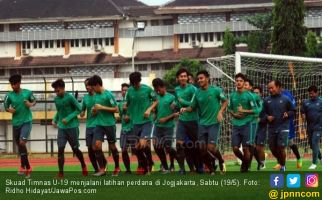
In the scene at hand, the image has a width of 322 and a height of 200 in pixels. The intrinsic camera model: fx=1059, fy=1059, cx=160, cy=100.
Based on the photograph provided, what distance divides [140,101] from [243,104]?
6.99 ft

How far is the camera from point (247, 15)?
83.4 metres

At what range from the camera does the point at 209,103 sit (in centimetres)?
1978

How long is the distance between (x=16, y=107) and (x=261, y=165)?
5517mm

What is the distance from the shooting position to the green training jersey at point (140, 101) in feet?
67.6

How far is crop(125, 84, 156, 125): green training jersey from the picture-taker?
20594 millimetres

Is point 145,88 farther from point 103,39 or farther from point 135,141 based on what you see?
point 103,39

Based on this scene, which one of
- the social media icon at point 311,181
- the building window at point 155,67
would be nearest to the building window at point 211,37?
the building window at point 155,67

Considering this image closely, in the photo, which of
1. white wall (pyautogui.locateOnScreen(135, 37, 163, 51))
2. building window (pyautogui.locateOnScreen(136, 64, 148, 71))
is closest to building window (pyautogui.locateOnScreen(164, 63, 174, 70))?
building window (pyautogui.locateOnScreen(136, 64, 148, 71))

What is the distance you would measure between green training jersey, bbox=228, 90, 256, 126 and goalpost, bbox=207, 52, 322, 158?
7391 millimetres

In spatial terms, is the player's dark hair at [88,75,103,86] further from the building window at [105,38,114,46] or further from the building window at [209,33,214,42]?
the building window at [105,38,114,46]

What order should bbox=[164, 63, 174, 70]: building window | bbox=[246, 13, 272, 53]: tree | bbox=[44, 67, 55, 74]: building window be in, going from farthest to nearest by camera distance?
bbox=[44, 67, 55, 74]: building window
bbox=[164, 63, 174, 70]: building window
bbox=[246, 13, 272, 53]: tree

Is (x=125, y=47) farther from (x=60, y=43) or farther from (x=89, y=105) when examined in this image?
(x=89, y=105)

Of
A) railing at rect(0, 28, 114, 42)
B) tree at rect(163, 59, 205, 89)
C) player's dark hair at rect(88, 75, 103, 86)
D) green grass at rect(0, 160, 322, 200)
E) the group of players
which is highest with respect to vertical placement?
railing at rect(0, 28, 114, 42)

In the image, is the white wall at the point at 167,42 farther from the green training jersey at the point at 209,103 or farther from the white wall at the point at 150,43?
the green training jersey at the point at 209,103
